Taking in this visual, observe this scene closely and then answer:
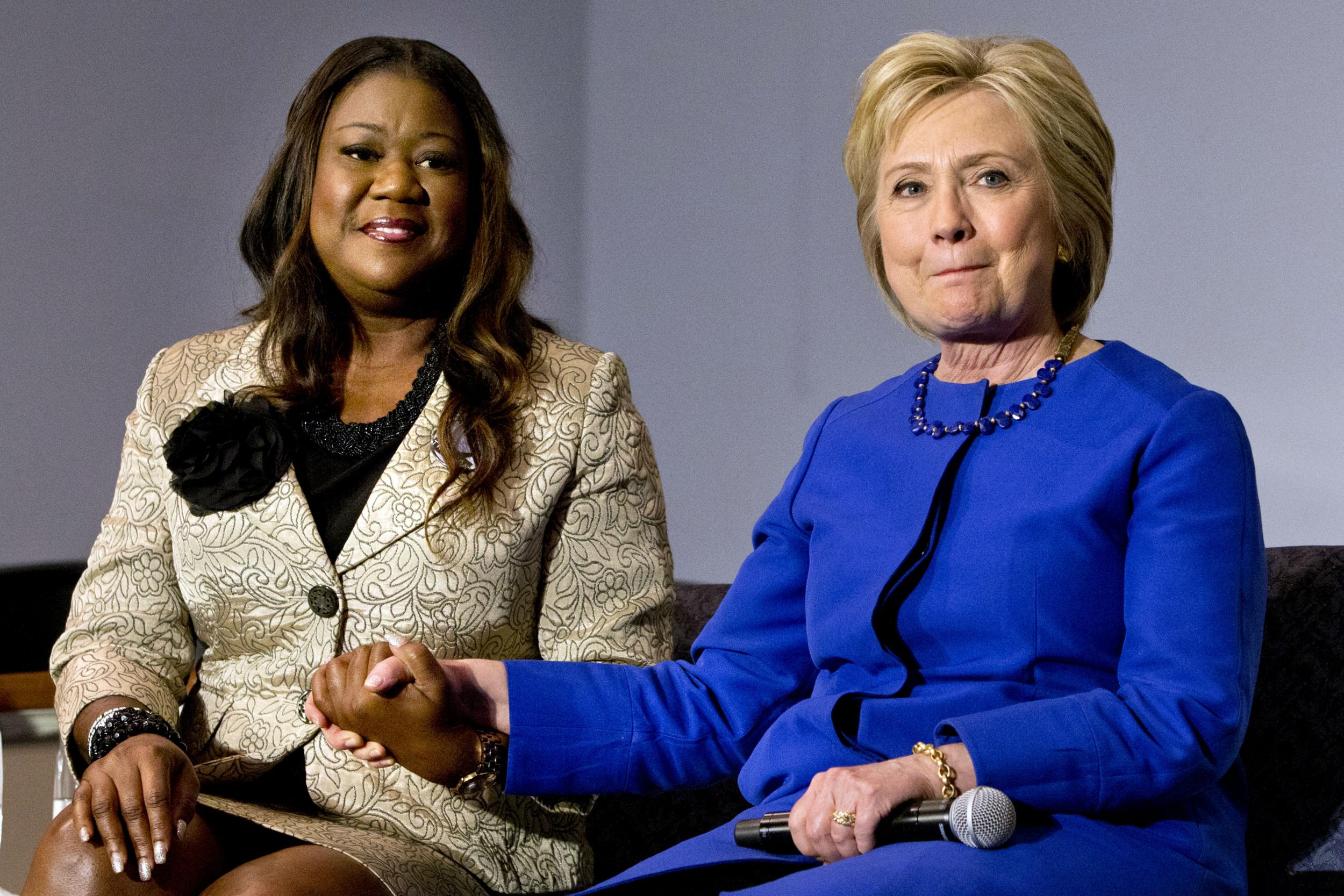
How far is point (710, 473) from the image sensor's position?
4.16 metres

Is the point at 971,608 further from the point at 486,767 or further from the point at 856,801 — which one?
the point at 486,767

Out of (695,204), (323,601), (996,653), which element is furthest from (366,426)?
(695,204)

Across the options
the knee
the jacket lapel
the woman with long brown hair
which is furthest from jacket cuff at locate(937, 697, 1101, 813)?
the knee

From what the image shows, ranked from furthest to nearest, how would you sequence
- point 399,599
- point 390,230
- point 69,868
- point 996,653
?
point 390,230 < point 399,599 < point 69,868 < point 996,653

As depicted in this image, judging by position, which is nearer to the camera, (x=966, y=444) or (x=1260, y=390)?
(x=966, y=444)

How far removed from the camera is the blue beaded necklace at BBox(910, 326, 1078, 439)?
1531 mm

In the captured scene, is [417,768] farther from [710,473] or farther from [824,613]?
[710,473]

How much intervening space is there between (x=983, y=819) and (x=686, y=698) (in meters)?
0.50

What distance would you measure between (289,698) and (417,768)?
16.2 inches

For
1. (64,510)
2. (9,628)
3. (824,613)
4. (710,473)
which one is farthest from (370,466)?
(710,473)

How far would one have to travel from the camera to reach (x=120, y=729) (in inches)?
71.1

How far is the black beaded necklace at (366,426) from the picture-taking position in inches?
80.0

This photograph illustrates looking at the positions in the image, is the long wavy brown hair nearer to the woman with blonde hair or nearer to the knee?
the woman with blonde hair

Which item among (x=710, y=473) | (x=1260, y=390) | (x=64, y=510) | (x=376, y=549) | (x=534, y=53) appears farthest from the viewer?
(x=534, y=53)
